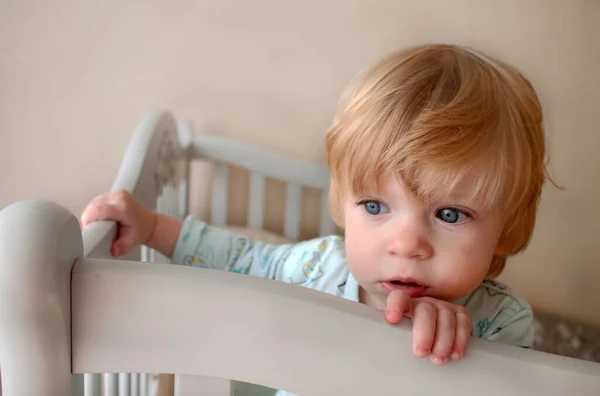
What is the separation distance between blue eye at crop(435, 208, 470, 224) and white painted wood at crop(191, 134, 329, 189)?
506mm

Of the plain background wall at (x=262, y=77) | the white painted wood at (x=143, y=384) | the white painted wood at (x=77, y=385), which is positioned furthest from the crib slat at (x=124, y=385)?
the plain background wall at (x=262, y=77)

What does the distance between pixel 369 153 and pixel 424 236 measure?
4.0 inches

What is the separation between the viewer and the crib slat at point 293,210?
46.9 inches

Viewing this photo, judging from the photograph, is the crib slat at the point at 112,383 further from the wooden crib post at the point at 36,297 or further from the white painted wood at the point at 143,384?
the wooden crib post at the point at 36,297

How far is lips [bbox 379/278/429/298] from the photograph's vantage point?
0.67m

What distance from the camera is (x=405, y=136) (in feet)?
2.08

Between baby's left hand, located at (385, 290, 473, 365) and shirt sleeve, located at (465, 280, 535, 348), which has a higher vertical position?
baby's left hand, located at (385, 290, 473, 365)

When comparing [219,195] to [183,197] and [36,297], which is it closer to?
[183,197]

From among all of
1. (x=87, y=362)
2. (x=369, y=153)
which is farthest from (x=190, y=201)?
(x=87, y=362)

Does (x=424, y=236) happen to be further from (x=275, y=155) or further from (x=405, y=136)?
(x=275, y=155)

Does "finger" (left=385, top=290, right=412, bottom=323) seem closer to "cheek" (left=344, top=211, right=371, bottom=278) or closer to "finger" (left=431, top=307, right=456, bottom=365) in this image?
"finger" (left=431, top=307, right=456, bottom=365)

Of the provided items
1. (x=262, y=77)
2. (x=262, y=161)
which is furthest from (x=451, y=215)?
(x=262, y=77)

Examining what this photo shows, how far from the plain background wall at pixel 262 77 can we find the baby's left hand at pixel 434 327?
763mm

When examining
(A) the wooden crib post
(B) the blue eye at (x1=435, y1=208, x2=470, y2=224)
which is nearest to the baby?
(B) the blue eye at (x1=435, y1=208, x2=470, y2=224)
